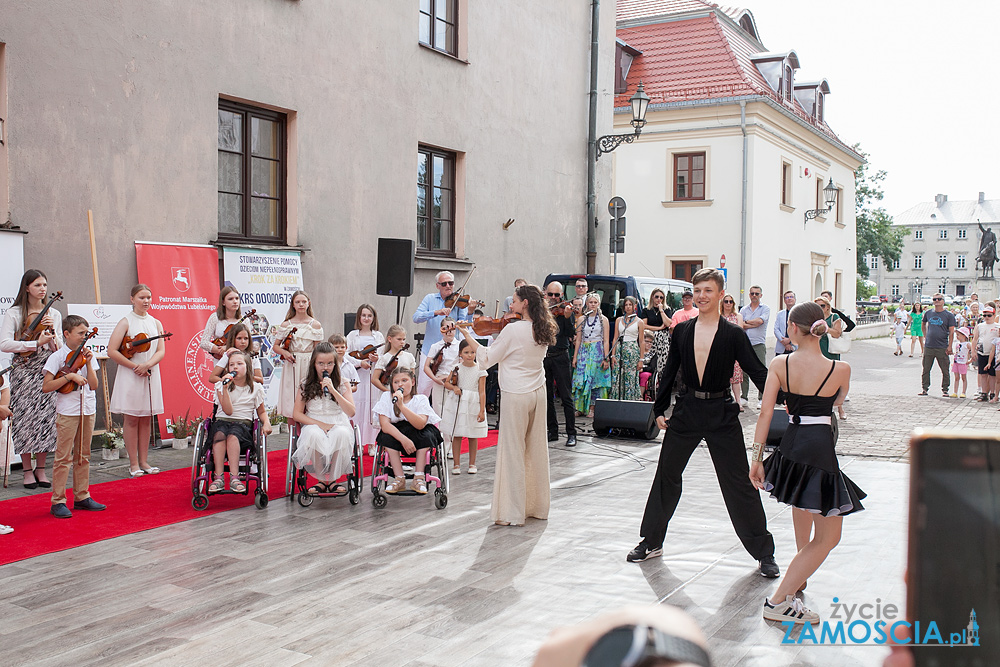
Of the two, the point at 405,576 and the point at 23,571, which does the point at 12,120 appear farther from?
the point at 405,576

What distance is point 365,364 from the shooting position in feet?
30.2

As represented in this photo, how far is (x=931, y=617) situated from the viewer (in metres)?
1.08

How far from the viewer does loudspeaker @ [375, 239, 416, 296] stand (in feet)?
36.5

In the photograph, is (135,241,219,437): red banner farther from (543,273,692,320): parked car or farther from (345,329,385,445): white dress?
(543,273,692,320): parked car

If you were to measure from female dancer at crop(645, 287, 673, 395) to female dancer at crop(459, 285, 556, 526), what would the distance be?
6.37 m

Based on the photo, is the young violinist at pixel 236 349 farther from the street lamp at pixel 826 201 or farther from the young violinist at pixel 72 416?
the street lamp at pixel 826 201

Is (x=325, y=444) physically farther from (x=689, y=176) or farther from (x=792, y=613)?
(x=689, y=176)

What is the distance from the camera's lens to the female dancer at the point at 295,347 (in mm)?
8680

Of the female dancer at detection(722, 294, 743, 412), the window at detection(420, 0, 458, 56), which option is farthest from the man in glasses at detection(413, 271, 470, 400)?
the window at detection(420, 0, 458, 56)

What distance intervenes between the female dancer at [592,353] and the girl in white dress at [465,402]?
4.05 m

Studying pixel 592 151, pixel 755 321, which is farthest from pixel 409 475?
pixel 592 151

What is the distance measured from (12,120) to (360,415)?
444cm

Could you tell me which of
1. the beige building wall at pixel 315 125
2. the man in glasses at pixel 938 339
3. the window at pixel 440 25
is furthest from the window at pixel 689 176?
the window at pixel 440 25

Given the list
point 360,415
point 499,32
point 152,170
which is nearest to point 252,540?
point 360,415
